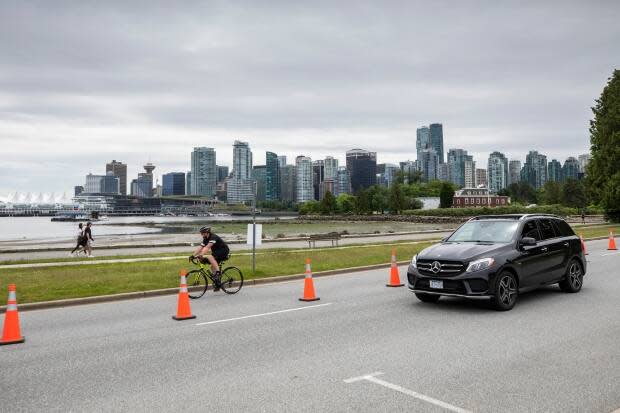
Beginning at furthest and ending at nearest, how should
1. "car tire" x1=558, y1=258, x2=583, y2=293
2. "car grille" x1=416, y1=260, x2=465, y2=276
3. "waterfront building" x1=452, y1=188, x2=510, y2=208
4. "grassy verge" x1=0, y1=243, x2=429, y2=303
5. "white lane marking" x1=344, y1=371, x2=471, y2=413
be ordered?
1. "waterfront building" x1=452, y1=188, x2=510, y2=208
2. "grassy verge" x1=0, y1=243, x2=429, y2=303
3. "car tire" x1=558, y1=258, x2=583, y2=293
4. "car grille" x1=416, y1=260, x2=465, y2=276
5. "white lane marking" x1=344, y1=371, x2=471, y2=413

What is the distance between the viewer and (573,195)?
14488 cm

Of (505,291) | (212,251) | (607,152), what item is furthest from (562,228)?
(607,152)

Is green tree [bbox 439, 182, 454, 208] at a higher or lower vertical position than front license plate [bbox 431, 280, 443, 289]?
higher

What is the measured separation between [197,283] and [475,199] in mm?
169369

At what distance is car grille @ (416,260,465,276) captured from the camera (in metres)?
9.77

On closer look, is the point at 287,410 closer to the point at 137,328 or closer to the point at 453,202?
the point at 137,328

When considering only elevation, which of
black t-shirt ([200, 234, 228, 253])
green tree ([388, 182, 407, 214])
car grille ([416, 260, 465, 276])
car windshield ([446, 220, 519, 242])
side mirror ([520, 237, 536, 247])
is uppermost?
green tree ([388, 182, 407, 214])

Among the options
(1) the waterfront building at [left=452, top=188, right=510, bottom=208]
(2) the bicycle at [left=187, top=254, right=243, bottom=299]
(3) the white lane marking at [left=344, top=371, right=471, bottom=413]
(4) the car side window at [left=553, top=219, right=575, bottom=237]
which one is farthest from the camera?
(1) the waterfront building at [left=452, top=188, right=510, bottom=208]

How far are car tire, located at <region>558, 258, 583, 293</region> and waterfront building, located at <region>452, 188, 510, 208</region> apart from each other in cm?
16297

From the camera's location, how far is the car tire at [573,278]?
12.1 m

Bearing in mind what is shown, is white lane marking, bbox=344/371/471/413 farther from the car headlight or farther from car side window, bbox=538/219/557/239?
car side window, bbox=538/219/557/239

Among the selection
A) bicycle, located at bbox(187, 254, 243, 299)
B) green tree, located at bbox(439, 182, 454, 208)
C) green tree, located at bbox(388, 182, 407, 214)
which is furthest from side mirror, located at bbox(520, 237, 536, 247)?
green tree, located at bbox(388, 182, 407, 214)

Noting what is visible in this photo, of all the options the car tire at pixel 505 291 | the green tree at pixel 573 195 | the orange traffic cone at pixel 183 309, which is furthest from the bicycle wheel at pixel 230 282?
the green tree at pixel 573 195

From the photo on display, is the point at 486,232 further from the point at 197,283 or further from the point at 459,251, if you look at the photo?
the point at 197,283
